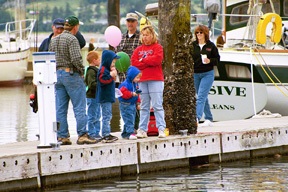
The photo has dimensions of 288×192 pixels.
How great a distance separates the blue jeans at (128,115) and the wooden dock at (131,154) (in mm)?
281

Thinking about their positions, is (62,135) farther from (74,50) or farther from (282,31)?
(282,31)

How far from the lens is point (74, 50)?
13.7 meters

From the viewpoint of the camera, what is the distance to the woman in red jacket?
47.1ft

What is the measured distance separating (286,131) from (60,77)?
13.7ft

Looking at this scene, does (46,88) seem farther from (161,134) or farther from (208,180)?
(208,180)

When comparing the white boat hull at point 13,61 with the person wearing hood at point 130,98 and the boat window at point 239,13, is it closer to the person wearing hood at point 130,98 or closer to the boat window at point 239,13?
the boat window at point 239,13

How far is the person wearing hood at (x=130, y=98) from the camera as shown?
14.3 meters

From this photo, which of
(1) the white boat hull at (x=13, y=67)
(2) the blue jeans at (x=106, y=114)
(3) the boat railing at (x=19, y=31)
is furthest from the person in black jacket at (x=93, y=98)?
(3) the boat railing at (x=19, y=31)

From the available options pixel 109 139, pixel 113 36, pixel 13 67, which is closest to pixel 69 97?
pixel 109 139

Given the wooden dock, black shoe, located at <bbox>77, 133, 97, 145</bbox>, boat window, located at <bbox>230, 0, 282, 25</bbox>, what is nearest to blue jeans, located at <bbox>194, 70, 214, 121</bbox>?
the wooden dock

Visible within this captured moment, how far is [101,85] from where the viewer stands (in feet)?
45.9

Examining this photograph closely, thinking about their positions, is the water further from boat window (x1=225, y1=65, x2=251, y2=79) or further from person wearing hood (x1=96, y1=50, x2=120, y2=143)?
boat window (x1=225, y1=65, x2=251, y2=79)

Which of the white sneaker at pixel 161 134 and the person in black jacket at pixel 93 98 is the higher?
the person in black jacket at pixel 93 98

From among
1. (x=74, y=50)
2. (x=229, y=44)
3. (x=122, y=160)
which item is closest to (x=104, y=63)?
(x=74, y=50)
